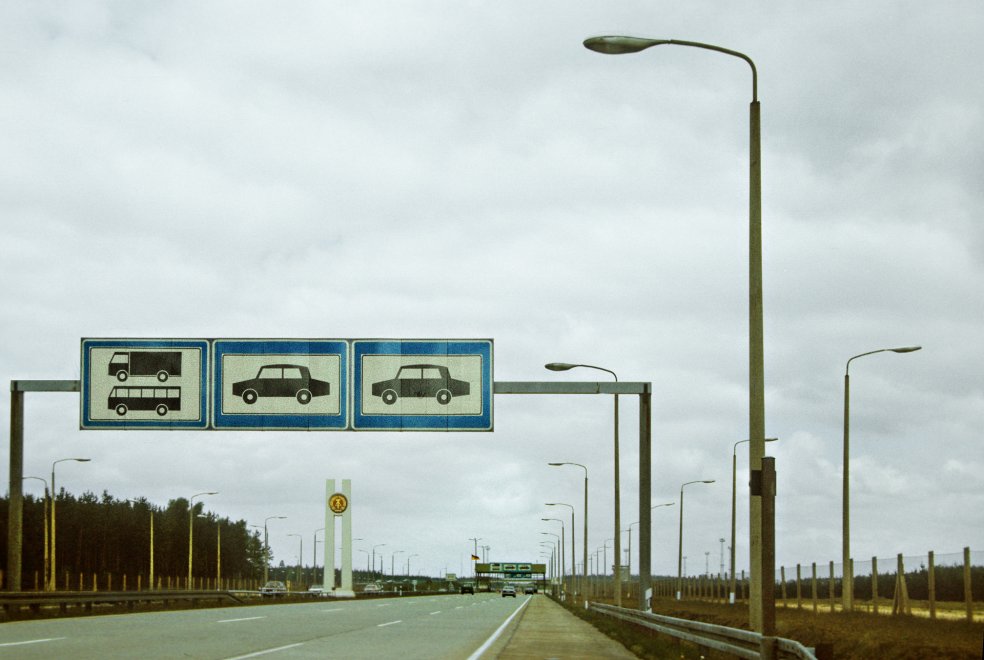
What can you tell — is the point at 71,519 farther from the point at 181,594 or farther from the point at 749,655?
the point at 749,655

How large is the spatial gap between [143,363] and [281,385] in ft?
10.1

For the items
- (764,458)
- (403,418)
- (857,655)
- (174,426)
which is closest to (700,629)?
(857,655)

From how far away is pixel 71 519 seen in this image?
137875 millimetres

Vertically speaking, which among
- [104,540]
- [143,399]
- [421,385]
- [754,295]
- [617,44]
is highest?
[617,44]

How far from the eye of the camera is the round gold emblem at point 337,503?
118 m

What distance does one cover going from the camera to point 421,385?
26594 millimetres

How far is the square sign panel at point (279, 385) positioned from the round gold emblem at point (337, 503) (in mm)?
93263

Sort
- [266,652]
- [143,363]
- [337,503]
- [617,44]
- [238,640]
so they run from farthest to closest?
[337,503], [143,363], [238,640], [266,652], [617,44]

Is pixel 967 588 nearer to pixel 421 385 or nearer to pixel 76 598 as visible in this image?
pixel 421 385

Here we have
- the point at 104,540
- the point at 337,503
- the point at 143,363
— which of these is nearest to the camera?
the point at 143,363

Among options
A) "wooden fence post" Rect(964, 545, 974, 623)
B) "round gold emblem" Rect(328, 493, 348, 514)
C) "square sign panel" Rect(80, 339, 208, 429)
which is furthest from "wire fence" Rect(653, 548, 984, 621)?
"round gold emblem" Rect(328, 493, 348, 514)

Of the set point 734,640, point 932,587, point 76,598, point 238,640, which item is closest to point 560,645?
point 238,640

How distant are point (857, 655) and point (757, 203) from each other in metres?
8.57

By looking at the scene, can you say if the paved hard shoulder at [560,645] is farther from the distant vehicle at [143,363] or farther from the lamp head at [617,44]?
the lamp head at [617,44]
